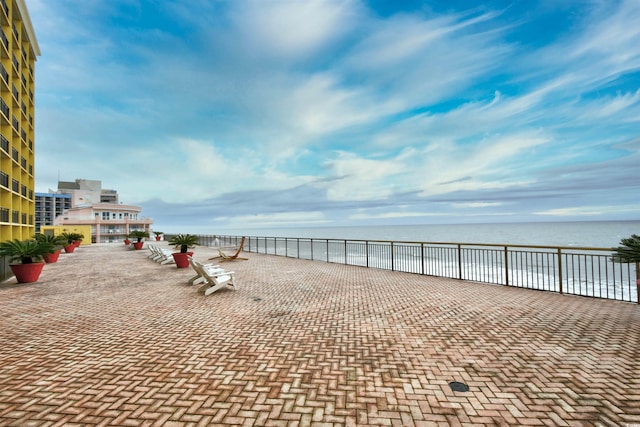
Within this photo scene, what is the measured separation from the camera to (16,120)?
18.4m

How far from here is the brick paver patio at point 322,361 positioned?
8.83ft

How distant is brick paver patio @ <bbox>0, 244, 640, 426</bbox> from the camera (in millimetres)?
2691

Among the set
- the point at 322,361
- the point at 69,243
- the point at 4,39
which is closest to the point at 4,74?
the point at 4,39

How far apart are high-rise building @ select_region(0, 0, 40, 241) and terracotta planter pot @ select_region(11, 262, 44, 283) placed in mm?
8143

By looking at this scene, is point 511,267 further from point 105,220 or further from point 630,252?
point 105,220

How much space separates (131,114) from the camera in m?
24.0

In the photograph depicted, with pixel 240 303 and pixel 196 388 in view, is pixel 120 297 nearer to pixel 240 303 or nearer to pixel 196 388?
pixel 240 303

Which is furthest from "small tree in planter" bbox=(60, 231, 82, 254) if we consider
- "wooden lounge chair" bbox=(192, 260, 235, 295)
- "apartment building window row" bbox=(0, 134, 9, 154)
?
"wooden lounge chair" bbox=(192, 260, 235, 295)

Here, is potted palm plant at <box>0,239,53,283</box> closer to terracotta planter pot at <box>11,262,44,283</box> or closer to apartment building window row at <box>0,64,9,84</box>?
terracotta planter pot at <box>11,262,44,283</box>

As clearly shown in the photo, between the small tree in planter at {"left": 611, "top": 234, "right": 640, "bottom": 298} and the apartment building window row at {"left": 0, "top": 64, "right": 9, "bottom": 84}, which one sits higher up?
the apartment building window row at {"left": 0, "top": 64, "right": 9, "bottom": 84}

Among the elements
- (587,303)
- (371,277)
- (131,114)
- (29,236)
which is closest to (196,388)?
(371,277)

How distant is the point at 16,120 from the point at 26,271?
50.2 feet

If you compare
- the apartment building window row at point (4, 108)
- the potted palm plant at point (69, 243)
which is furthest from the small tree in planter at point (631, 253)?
the potted palm plant at point (69, 243)

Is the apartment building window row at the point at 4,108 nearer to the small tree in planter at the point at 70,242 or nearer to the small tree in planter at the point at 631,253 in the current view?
the small tree in planter at the point at 70,242
